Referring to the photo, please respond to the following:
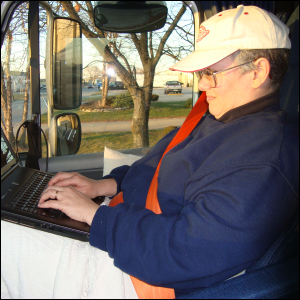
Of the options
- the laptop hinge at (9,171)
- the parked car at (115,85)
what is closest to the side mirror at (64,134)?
the parked car at (115,85)

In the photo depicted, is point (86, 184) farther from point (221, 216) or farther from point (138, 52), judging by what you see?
point (138, 52)

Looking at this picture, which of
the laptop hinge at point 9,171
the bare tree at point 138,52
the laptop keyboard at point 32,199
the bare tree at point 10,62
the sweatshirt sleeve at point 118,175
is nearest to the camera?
the laptop keyboard at point 32,199

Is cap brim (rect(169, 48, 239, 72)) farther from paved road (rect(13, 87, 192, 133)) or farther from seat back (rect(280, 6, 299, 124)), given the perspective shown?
paved road (rect(13, 87, 192, 133))

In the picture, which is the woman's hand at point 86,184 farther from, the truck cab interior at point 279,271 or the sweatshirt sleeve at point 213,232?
the truck cab interior at point 279,271

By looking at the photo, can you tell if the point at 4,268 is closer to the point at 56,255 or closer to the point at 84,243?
the point at 56,255

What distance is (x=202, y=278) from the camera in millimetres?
910

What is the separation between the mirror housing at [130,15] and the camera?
187 cm

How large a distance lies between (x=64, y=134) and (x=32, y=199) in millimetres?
1094

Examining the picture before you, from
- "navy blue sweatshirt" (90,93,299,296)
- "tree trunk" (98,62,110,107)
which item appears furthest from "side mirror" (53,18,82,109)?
"navy blue sweatshirt" (90,93,299,296)

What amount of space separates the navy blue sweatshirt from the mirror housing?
118 cm

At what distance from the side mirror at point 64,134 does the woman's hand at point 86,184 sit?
817 mm

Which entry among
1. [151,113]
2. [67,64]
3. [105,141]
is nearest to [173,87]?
[151,113]

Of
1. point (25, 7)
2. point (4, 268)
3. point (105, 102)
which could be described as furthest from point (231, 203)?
point (25, 7)

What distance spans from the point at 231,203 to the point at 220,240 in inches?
4.2
